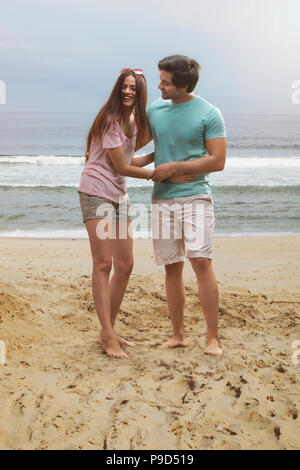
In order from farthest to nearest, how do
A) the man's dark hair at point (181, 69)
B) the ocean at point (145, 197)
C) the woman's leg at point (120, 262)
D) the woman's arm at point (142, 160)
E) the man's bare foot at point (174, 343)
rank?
1. the ocean at point (145, 197)
2. the man's bare foot at point (174, 343)
3. the woman's arm at point (142, 160)
4. the woman's leg at point (120, 262)
5. the man's dark hair at point (181, 69)

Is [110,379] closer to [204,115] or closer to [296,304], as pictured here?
[204,115]

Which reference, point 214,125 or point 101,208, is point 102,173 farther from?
point 214,125

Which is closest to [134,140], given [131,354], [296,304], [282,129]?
[131,354]

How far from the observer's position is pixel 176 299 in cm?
388

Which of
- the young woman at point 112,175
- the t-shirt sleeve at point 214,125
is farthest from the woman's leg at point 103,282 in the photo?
the t-shirt sleeve at point 214,125

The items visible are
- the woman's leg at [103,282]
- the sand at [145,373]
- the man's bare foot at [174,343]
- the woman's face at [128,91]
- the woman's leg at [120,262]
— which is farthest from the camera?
the man's bare foot at [174,343]

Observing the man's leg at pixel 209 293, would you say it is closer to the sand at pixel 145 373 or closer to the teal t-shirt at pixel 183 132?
the sand at pixel 145 373

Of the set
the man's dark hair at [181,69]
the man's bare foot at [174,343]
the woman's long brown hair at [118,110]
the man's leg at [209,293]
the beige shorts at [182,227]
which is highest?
the man's dark hair at [181,69]

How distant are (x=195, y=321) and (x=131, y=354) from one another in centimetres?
102

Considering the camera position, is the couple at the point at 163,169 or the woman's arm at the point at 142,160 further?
the woman's arm at the point at 142,160

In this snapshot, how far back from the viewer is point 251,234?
385 inches

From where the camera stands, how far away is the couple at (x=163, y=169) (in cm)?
346

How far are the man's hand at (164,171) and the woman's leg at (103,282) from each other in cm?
50

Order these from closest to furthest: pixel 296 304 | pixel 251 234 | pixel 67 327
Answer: pixel 67 327 → pixel 296 304 → pixel 251 234
